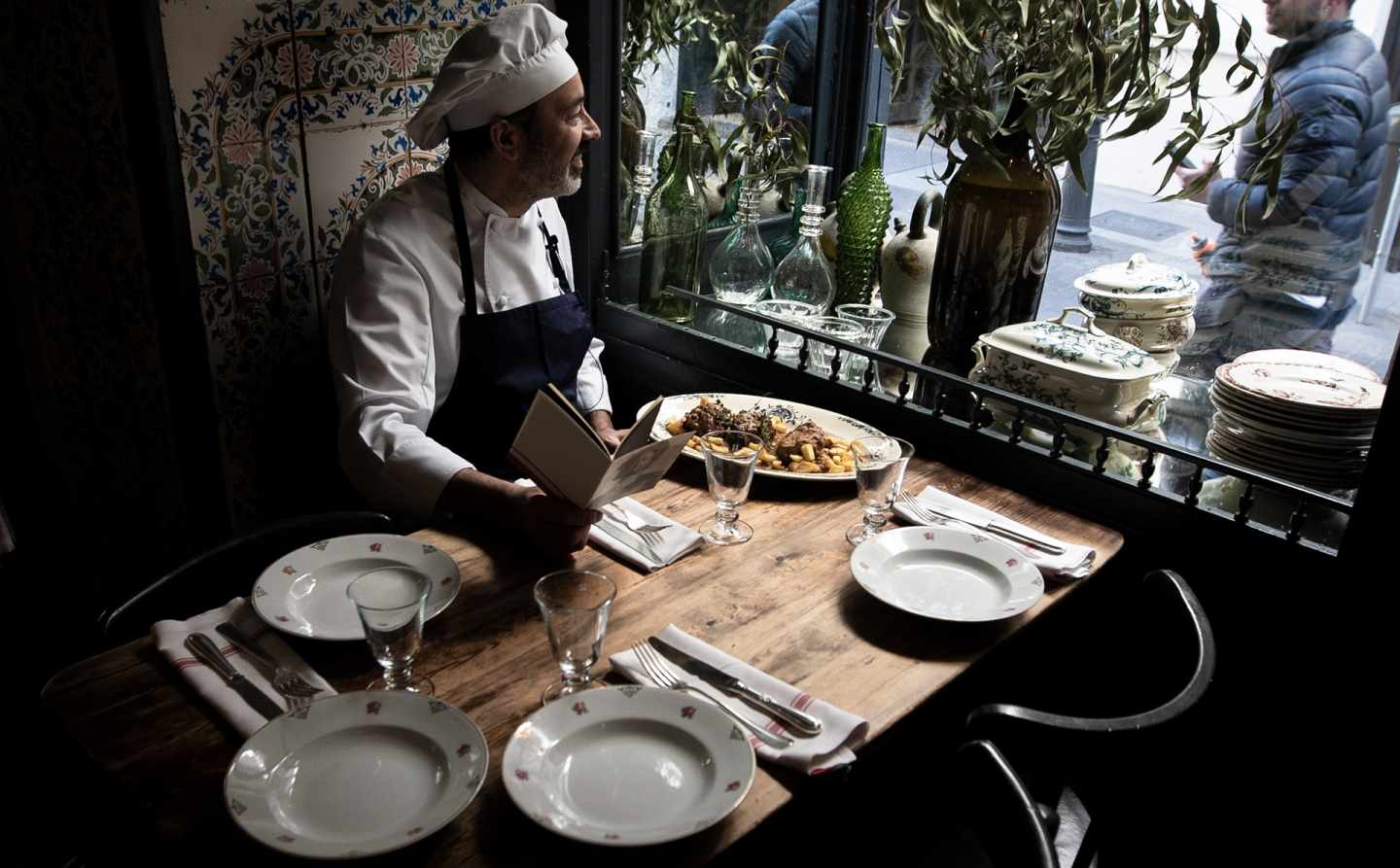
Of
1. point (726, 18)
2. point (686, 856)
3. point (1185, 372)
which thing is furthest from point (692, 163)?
point (686, 856)

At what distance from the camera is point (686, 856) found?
1.09 meters

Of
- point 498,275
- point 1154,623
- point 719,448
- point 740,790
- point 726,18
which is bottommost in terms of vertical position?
point 1154,623

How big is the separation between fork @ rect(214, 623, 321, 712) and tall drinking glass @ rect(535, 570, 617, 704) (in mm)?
284

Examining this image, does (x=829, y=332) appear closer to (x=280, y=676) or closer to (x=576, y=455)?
(x=576, y=455)

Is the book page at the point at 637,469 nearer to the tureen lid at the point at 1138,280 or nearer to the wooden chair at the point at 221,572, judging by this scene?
the wooden chair at the point at 221,572

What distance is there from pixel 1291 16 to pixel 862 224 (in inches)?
39.6

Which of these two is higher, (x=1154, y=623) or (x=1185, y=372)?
(x=1185, y=372)

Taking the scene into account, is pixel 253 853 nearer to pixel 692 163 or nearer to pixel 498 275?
pixel 498 275

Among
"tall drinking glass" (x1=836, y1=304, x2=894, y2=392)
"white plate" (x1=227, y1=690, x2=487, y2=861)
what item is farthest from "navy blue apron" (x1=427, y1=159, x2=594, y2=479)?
"white plate" (x1=227, y1=690, x2=487, y2=861)

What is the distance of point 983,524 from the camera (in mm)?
1788

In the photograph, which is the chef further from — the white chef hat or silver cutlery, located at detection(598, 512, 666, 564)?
silver cutlery, located at detection(598, 512, 666, 564)

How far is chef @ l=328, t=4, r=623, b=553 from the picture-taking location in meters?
1.97

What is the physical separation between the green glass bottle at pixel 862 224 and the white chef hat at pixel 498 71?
2.40ft

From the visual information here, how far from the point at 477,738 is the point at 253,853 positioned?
0.82 feet
